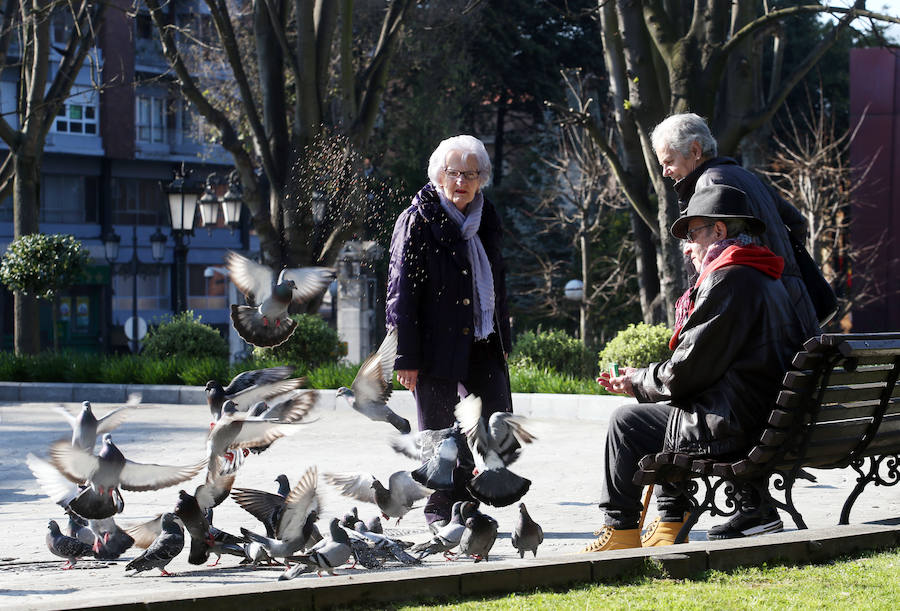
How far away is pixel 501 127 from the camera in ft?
128

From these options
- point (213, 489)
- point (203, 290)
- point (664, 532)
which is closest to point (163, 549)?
point (213, 489)

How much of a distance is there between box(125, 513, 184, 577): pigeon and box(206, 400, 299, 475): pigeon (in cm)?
51

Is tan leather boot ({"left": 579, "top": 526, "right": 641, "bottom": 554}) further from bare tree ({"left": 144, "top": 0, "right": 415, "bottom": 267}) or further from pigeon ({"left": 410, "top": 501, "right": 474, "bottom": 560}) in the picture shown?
A: bare tree ({"left": 144, "top": 0, "right": 415, "bottom": 267})

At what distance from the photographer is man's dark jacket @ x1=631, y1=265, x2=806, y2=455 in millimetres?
4723

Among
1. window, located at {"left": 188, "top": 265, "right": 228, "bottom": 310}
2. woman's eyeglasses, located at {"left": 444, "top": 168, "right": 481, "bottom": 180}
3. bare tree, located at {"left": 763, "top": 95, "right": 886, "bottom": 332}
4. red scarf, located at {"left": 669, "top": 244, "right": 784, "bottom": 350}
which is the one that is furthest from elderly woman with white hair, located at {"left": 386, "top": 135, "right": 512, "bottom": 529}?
window, located at {"left": 188, "top": 265, "right": 228, "bottom": 310}

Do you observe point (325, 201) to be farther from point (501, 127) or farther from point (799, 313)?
point (501, 127)

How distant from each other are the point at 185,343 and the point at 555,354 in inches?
218

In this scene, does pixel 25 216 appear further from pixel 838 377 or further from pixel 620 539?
pixel 838 377

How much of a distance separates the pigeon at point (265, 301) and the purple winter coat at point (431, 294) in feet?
2.57

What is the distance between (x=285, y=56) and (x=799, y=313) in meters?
13.4

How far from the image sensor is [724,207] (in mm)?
4996

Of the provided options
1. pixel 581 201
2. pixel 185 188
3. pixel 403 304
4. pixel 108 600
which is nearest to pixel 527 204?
pixel 581 201

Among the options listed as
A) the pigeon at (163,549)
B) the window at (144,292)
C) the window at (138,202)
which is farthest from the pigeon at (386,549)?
the window at (138,202)

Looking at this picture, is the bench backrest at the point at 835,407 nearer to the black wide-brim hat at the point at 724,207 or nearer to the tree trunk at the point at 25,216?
the black wide-brim hat at the point at 724,207
